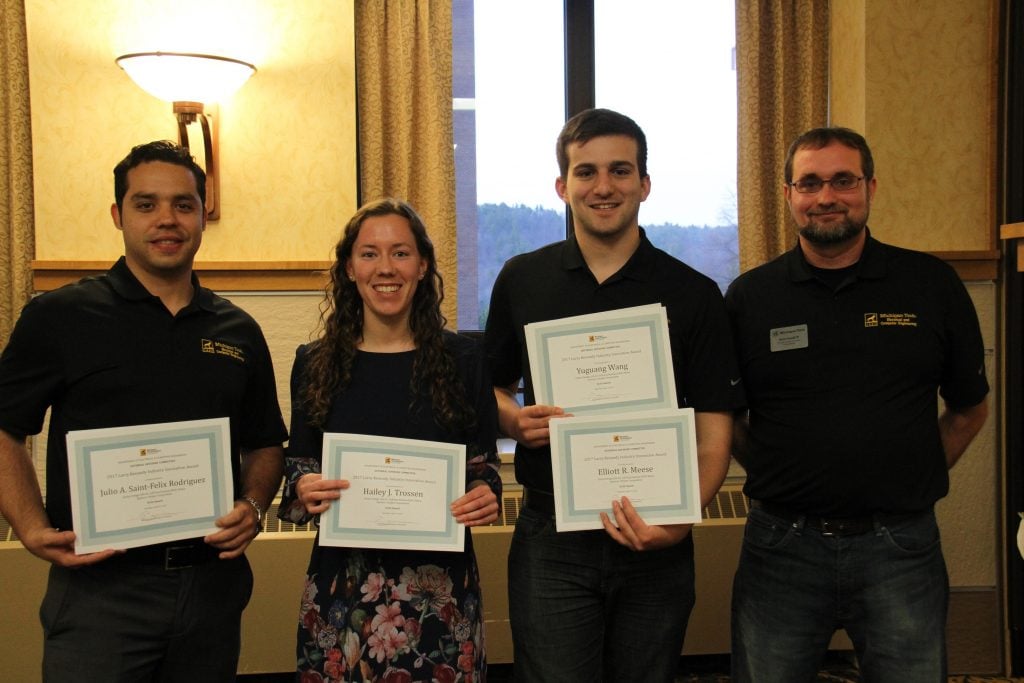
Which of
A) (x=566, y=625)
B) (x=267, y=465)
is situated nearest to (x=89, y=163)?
(x=267, y=465)

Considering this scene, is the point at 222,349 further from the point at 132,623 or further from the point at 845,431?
the point at 845,431

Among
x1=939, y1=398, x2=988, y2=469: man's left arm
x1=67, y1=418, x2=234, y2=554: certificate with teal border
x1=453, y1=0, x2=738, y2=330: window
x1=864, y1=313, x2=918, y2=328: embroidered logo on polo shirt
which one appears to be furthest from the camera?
x1=453, y1=0, x2=738, y2=330: window

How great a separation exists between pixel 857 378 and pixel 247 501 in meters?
1.43

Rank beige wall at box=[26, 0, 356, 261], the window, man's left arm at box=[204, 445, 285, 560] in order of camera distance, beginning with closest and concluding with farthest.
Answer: man's left arm at box=[204, 445, 285, 560] < beige wall at box=[26, 0, 356, 261] < the window

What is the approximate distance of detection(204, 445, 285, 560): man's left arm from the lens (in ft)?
6.07

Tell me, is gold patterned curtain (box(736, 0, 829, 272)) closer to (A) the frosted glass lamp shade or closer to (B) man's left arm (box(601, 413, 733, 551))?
(B) man's left arm (box(601, 413, 733, 551))

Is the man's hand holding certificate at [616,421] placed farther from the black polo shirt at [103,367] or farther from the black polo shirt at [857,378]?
the black polo shirt at [103,367]

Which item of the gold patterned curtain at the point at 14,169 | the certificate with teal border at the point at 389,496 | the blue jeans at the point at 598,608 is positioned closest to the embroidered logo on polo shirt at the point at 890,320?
the blue jeans at the point at 598,608

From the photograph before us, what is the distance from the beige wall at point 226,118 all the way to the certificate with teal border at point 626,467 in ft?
5.99

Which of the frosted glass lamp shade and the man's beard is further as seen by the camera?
Answer: the frosted glass lamp shade

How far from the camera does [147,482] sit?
1778 millimetres

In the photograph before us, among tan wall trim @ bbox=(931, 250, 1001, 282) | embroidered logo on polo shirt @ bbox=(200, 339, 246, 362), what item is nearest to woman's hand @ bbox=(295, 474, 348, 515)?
embroidered logo on polo shirt @ bbox=(200, 339, 246, 362)

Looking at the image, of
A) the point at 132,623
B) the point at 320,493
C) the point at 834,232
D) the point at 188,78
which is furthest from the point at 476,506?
the point at 188,78

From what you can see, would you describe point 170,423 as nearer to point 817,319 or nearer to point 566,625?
point 566,625
